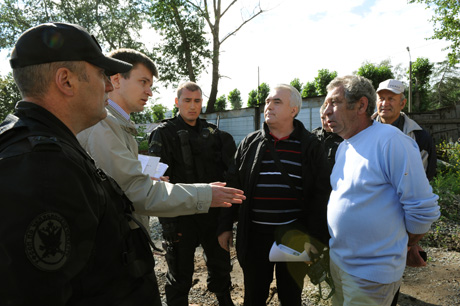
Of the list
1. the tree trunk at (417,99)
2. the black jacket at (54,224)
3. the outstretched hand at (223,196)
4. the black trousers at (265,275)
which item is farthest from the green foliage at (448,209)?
the tree trunk at (417,99)

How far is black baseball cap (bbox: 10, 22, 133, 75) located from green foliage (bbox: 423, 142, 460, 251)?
5618mm

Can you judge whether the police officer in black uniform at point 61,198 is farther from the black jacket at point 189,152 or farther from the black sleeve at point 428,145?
the black sleeve at point 428,145

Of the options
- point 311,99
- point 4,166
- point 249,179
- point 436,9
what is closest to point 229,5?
point 311,99

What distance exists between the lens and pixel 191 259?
3033mm

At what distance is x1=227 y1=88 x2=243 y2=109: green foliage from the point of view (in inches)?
2203

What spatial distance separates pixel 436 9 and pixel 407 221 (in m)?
24.1

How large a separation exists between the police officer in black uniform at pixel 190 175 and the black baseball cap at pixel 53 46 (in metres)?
1.99

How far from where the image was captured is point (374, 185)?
5.98 ft

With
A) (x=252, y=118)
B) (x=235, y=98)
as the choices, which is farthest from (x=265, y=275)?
(x=235, y=98)

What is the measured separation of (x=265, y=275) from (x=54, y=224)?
215 cm

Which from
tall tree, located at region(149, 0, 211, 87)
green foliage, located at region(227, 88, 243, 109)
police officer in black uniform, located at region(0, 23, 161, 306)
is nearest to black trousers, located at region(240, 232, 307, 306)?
police officer in black uniform, located at region(0, 23, 161, 306)

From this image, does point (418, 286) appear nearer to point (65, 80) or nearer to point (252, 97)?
point (65, 80)

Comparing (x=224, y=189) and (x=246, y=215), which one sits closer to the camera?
(x=224, y=189)

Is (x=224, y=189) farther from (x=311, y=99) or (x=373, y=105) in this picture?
(x=311, y=99)
